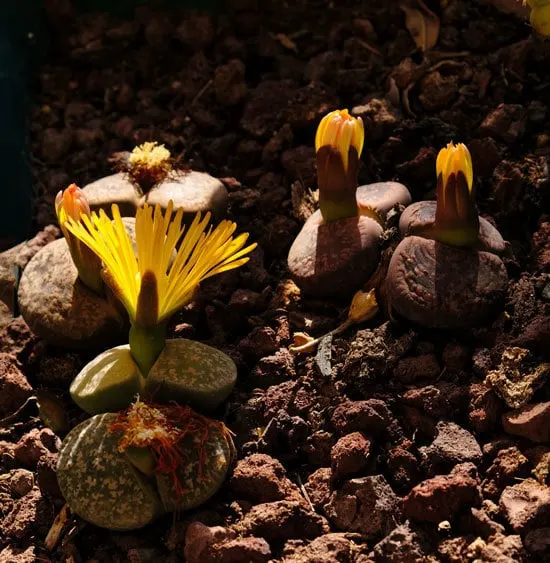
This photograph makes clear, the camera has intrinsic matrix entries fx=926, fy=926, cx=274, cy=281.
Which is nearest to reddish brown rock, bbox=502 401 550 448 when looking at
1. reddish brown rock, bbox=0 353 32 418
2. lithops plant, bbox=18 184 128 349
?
lithops plant, bbox=18 184 128 349

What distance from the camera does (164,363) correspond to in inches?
71.6

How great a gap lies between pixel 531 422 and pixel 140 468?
0.71 m

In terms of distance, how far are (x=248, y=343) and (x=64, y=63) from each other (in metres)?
1.27

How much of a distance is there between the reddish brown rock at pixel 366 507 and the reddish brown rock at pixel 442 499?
1.6 inches

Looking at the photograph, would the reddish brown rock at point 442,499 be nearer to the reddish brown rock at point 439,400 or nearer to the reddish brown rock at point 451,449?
the reddish brown rock at point 451,449

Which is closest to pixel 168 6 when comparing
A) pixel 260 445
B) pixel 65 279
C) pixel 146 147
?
pixel 146 147

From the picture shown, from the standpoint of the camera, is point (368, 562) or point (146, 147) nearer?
point (368, 562)

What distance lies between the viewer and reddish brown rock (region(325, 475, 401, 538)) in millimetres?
1609

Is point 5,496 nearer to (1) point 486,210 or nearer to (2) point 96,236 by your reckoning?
(2) point 96,236

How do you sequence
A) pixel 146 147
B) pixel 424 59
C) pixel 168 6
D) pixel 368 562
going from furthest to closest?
1. pixel 168 6
2. pixel 424 59
3. pixel 146 147
4. pixel 368 562

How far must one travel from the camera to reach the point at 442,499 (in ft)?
5.16

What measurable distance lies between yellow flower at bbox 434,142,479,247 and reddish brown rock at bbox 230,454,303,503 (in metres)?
0.57

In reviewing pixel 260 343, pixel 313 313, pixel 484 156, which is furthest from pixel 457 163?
pixel 260 343

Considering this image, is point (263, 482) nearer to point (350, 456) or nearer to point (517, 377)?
point (350, 456)
